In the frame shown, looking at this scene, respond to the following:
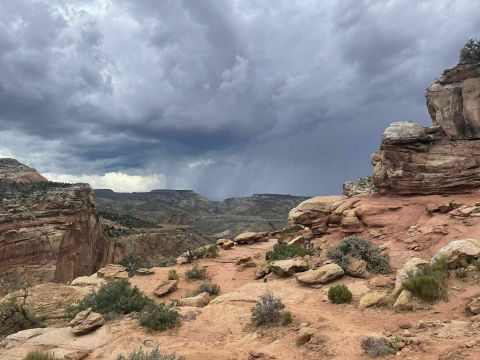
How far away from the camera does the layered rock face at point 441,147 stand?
22.7 m

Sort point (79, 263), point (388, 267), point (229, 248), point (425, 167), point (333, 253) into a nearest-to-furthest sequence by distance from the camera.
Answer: point (388, 267), point (333, 253), point (425, 167), point (229, 248), point (79, 263)

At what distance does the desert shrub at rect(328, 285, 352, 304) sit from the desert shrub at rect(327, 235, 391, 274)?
10.7ft

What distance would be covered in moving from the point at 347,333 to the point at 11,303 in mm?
12600

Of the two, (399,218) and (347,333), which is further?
(399,218)

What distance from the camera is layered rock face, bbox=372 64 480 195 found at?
2267 cm

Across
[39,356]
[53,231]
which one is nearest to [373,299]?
[39,356]

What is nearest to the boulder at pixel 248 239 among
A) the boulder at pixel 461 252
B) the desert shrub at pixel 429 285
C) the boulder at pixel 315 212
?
the boulder at pixel 315 212

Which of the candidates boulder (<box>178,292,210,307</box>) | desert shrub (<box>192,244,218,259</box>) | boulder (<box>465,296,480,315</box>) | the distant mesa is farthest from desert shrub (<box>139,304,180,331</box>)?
the distant mesa

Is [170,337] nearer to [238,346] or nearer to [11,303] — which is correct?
[238,346]

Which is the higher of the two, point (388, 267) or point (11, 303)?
point (388, 267)

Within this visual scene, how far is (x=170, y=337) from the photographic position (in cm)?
1126

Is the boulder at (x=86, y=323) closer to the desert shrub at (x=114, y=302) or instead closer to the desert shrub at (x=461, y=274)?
the desert shrub at (x=114, y=302)

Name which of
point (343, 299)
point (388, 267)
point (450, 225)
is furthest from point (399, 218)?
point (343, 299)

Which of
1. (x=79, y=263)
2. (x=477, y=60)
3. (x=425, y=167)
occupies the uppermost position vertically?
(x=477, y=60)
